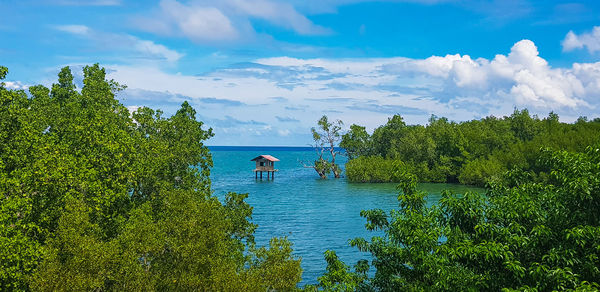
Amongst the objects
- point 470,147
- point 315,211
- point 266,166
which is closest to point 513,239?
point 315,211

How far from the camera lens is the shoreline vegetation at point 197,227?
13047 mm

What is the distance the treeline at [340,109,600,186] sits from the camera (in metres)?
85.9

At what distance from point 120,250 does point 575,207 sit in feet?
50.5

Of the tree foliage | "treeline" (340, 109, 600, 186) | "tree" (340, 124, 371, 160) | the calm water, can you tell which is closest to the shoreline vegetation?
the tree foliage

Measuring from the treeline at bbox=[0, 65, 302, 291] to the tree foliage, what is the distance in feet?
17.1

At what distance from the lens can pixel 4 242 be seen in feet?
50.9

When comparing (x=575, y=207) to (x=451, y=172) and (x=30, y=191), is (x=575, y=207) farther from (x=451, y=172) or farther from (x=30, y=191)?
(x=451, y=172)

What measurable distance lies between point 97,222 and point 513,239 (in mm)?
16918

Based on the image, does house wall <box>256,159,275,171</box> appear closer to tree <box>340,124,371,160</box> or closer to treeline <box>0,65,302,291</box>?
tree <box>340,124,371,160</box>

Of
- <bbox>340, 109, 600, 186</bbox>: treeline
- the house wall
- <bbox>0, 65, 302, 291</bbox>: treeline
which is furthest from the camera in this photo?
the house wall

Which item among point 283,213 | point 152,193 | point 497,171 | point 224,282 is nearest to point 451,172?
point 497,171

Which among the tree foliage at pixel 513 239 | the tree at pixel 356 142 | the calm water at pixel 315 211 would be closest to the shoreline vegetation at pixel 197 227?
the tree foliage at pixel 513 239

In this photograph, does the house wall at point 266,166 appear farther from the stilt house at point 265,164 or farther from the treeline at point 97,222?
the treeline at point 97,222

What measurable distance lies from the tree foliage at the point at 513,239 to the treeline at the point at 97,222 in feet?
17.1
